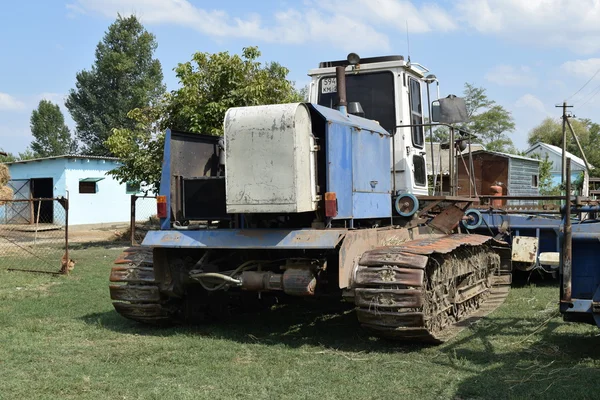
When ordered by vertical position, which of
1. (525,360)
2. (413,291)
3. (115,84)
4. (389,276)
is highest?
(115,84)

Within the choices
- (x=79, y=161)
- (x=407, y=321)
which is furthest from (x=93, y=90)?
(x=407, y=321)

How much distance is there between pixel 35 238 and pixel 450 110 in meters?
14.1

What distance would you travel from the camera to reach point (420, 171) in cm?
921

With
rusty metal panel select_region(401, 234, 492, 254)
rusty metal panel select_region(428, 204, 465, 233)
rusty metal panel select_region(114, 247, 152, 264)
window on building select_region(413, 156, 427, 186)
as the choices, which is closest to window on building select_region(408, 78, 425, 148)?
window on building select_region(413, 156, 427, 186)

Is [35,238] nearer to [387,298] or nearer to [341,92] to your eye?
[341,92]

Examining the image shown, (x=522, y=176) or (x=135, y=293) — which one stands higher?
(x=522, y=176)

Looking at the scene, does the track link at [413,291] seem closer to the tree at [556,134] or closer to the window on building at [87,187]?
the window on building at [87,187]

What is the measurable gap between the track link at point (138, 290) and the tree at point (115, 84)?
4044cm

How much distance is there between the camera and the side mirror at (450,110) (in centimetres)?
824

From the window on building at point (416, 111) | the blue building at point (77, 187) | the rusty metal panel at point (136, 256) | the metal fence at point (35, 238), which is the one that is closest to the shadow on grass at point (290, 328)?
the rusty metal panel at point (136, 256)

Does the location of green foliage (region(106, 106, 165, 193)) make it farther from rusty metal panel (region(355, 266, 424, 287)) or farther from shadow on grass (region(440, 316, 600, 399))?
rusty metal panel (region(355, 266, 424, 287))

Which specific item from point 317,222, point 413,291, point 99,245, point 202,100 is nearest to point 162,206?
point 317,222

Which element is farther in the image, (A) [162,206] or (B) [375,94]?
(B) [375,94]

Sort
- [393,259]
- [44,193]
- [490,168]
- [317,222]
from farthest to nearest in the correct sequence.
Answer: [44,193] → [490,168] → [317,222] → [393,259]
